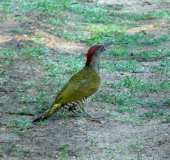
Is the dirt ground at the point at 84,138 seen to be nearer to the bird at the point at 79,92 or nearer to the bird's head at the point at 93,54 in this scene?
the bird at the point at 79,92

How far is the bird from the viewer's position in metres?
7.23

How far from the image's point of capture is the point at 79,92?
739 centimetres

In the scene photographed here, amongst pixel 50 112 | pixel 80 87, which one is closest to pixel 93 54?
pixel 80 87

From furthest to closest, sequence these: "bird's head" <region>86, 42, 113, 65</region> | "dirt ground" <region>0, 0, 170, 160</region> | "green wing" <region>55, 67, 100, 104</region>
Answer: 1. "bird's head" <region>86, 42, 113, 65</region>
2. "green wing" <region>55, 67, 100, 104</region>
3. "dirt ground" <region>0, 0, 170, 160</region>

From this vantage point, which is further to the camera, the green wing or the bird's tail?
the green wing

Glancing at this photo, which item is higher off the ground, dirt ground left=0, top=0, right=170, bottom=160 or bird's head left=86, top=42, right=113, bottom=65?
bird's head left=86, top=42, right=113, bottom=65

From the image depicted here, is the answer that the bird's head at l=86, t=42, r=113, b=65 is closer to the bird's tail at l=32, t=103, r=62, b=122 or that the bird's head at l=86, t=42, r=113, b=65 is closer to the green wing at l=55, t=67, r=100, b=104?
the green wing at l=55, t=67, r=100, b=104

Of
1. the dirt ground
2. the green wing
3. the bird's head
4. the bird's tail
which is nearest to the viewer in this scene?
the dirt ground

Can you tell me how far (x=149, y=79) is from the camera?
9.52 meters

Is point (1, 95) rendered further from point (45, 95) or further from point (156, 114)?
point (156, 114)

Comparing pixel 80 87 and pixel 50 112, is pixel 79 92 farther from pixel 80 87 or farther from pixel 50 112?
pixel 50 112

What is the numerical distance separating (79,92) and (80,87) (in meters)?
0.08

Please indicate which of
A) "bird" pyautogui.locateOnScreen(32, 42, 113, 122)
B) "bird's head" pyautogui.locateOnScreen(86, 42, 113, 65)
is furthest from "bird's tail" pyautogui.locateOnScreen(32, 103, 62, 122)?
"bird's head" pyautogui.locateOnScreen(86, 42, 113, 65)

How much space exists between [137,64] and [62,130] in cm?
371
